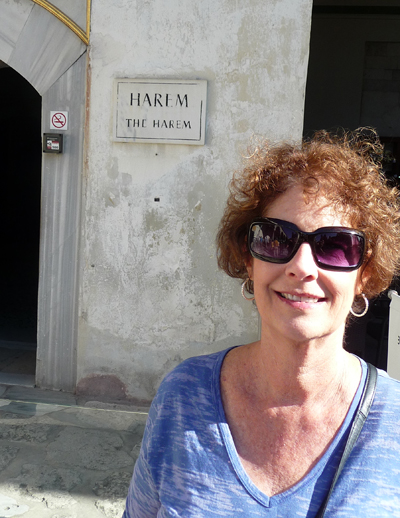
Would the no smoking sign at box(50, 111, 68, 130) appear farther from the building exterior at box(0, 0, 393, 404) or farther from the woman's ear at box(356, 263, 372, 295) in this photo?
the woman's ear at box(356, 263, 372, 295)

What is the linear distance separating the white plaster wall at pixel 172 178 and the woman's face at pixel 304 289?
2.53 m

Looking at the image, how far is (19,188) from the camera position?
13.7m

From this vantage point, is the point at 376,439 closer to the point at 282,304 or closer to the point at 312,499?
the point at 312,499

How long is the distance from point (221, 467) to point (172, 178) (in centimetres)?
287

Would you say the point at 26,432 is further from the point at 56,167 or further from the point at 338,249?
the point at 338,249

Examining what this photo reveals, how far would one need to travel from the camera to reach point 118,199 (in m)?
3.88

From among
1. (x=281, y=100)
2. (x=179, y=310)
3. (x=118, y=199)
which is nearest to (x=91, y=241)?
(x=118, y=199)

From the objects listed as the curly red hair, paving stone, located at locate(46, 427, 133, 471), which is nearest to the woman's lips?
the curly red hair

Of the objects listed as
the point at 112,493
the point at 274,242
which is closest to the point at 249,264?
the point at 274,242

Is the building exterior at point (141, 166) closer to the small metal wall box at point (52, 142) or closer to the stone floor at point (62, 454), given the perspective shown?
the small metal wall box at point (52, 142)

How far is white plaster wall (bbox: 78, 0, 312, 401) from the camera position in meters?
3.65

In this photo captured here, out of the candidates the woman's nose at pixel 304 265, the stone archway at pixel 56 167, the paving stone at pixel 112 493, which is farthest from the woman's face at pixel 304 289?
the stone archway at pixel 56 167

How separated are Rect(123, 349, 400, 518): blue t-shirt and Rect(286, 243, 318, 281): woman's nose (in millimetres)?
300

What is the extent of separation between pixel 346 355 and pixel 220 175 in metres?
2.61
